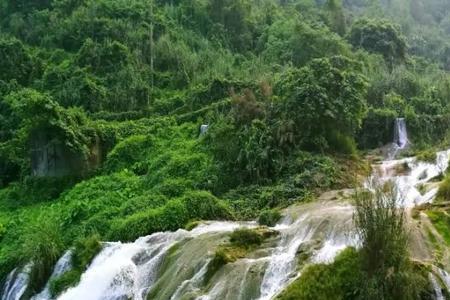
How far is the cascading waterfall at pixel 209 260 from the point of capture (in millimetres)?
9133

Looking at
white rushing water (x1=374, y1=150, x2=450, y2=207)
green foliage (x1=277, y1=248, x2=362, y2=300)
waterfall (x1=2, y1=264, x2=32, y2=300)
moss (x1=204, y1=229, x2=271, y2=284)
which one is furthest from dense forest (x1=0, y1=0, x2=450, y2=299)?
moss (x1=204, y1=229, x2=271, y2=284)

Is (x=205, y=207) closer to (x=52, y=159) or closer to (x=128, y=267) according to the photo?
(x=128, y=267)

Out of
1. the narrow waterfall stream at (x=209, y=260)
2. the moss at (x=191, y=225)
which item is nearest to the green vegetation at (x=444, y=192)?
the narrow waterfall stream at (x=209, y=260)

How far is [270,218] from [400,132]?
9.98 meters

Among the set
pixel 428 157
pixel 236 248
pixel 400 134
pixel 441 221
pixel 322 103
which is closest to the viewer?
pixel 441 221

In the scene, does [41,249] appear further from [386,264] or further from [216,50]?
[216,50]

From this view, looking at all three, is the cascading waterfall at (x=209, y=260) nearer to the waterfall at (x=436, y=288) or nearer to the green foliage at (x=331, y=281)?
the waterfall at (x=436, y=288)

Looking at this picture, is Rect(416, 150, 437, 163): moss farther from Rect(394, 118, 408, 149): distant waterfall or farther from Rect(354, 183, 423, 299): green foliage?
Rect(354, 183, 423, 299): green foliage

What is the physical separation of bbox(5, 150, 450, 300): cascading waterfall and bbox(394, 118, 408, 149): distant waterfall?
683 cm

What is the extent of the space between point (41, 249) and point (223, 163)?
213 inches

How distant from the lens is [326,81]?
16.5 meters

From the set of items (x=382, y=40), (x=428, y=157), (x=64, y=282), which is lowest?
(x=64, y=282)

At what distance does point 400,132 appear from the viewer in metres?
20.9

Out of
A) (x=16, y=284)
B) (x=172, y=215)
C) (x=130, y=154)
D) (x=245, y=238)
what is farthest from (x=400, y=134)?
(x=16, y=284)
